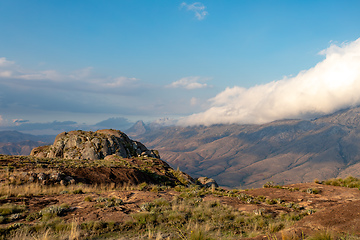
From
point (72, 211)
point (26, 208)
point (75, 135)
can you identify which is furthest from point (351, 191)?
point (75, 135)

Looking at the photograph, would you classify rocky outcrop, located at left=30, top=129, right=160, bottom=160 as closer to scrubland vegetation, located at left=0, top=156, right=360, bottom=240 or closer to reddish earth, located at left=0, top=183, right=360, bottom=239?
scrubland vegetation, located at left=0, top=156, right=360, bottom=240

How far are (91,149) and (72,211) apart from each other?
40.4 m

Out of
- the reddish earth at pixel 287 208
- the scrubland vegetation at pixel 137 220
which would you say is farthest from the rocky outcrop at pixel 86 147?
the reddish earth at pixel 287 208

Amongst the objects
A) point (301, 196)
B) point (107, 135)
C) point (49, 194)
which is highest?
point (107, 135)

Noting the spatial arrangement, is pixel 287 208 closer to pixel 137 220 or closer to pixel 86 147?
pixel 137 220

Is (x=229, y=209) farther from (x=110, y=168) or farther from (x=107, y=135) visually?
(x=107, y=135)

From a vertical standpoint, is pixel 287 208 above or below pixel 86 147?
below

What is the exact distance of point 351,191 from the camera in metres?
22.7

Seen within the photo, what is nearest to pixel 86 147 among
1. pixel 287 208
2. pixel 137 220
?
pixel 137 220

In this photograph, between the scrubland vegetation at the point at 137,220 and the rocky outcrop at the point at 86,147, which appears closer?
the scrubland vegetation at the point at 137,220

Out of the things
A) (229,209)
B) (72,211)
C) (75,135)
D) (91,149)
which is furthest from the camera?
(75,135)

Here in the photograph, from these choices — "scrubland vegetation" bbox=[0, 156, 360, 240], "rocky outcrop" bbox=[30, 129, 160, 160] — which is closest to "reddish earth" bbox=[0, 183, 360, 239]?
"scrubland vegetation" bbox=[0, 156, 360, 240]

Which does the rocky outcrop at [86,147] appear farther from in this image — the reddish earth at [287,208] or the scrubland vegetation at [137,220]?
the reddish earth at [287,208]

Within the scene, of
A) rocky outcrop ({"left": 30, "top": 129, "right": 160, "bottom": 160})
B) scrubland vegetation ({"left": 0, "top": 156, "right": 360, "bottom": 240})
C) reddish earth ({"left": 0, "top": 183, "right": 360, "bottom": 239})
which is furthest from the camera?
rocky outcrop ({"left": 30, "top": 129, "right": 160, "bottom": 160})
